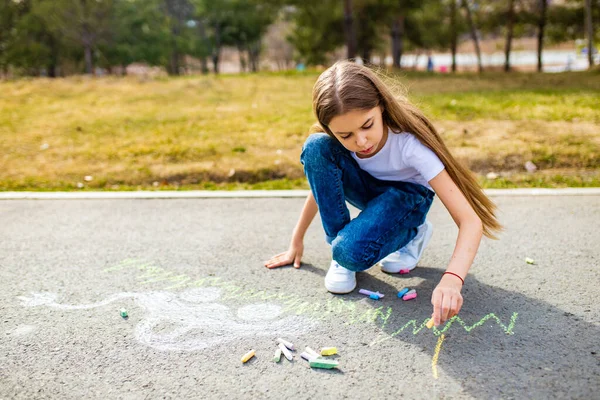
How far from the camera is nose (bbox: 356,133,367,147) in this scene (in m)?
2.22

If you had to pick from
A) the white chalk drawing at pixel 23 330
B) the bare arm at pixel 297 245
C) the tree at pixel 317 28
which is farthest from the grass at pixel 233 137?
the tree at pixel 317 28

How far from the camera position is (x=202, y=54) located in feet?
104

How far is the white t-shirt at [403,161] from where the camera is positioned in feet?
7.38

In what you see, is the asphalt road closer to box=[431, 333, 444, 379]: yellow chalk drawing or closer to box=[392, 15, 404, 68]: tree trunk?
box=[431, 333, 444, 379]: yellow chalk drawing

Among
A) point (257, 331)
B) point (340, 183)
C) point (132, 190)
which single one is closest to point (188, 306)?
point (257, 331)

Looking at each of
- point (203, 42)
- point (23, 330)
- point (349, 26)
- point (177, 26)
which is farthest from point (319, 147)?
point (177, 26)

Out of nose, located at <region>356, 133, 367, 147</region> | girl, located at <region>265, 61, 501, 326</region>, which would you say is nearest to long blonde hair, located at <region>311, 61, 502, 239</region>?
girl, located at <region>265, 61, 501, 326</region>

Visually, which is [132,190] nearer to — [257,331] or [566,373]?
[257,331]

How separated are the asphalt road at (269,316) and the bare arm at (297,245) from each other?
0.07 meters

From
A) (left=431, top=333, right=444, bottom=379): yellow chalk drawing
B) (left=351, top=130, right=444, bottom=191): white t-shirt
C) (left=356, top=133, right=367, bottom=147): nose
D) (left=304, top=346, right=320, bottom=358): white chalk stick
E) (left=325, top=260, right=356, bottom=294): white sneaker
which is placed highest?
(left=356, top=133, right=367, bottom=147): nose

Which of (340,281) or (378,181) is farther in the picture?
(378,181)

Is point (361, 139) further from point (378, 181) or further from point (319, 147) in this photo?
point (378, 181)

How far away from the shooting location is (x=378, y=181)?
2.67 meters

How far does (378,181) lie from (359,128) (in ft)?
1.69
